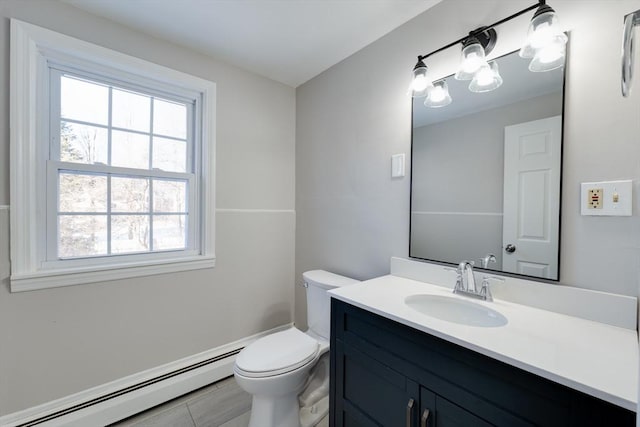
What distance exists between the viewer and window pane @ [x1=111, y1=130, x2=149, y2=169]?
5.25 ft

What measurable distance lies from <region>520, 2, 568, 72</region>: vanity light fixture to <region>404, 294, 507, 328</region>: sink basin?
100 centimetres

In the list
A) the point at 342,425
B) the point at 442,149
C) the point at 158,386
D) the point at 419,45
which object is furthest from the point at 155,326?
the point at 419,45

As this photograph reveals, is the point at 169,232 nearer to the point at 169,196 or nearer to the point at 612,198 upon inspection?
the point at 169,196

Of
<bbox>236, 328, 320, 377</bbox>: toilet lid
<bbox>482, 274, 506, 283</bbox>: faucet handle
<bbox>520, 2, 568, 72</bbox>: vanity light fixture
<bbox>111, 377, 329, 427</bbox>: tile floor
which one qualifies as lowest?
<bbox>111, 377, 329, 427</bbox>: tile floor

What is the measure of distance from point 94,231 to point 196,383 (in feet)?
3.85

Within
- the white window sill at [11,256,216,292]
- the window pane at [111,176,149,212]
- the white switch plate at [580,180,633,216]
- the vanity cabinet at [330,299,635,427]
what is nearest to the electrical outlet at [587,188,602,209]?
the white switch plate at [580,180,633,216]

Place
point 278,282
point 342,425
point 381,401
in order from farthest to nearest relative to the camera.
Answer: point 278,282 < point 342,425 < point 381,401

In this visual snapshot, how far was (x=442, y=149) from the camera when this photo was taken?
1373 millimetres

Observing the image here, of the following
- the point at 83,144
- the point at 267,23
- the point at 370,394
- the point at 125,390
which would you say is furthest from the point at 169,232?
the point at 370,394

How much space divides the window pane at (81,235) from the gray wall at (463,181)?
6.03ft

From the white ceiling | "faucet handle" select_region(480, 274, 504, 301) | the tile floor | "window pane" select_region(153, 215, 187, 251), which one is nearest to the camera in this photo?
"faucet handle" select_region(480, 274, 504, 301)

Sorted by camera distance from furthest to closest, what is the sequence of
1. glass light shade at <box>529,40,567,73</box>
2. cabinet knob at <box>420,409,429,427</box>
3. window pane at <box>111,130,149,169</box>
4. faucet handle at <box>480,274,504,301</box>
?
window pane at <box>111,130,149,169</box>, faucet handle at <box>480,274,504,301</box>, glass light shade at <box>529,40,567,73</box>, cabinet knob at <box>420,409,429,427</box>

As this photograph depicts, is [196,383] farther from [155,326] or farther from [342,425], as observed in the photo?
[342,425]

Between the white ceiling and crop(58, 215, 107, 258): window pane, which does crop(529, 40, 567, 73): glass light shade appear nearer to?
the white ceiling
